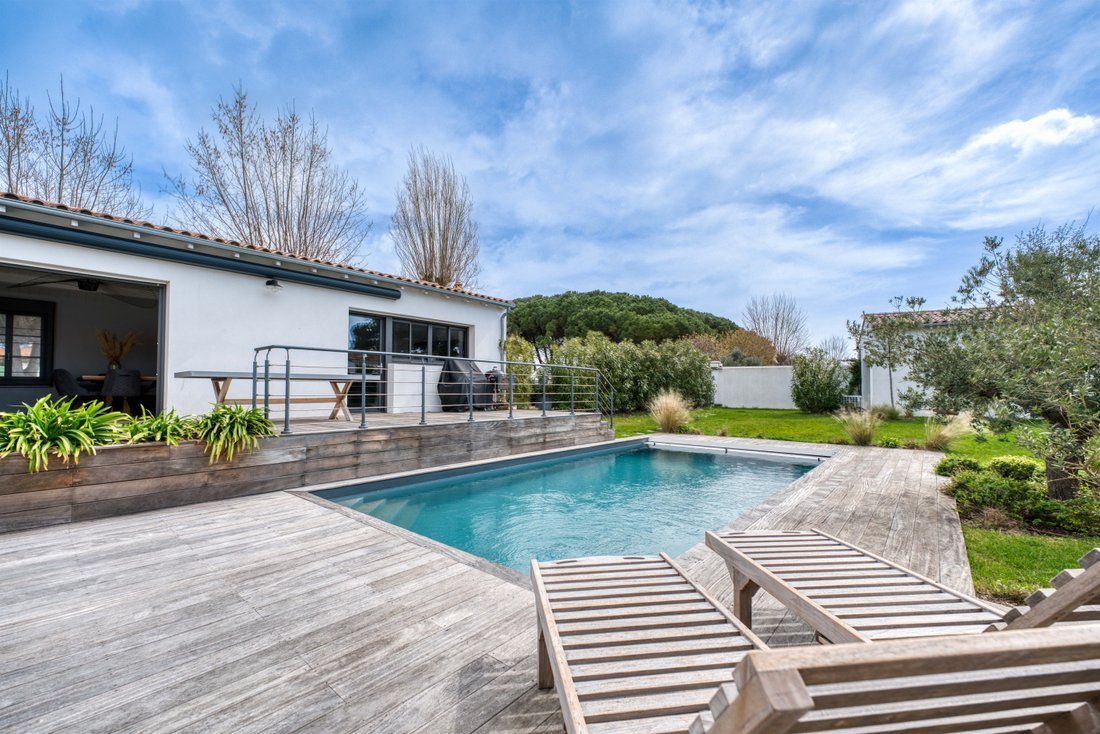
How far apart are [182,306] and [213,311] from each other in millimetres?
348

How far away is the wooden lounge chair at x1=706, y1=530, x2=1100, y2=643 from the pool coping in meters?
1.28

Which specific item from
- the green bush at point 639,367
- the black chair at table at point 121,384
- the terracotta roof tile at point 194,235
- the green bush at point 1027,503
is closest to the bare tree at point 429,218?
the green bush at point 639,367

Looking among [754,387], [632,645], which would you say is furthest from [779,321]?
[632,645]

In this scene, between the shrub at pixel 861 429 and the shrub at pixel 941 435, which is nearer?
the shrub at pixel 941 435

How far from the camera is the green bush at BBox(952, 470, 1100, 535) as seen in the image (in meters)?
3.83

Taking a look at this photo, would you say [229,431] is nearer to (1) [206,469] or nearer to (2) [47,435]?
(1) [206,469]

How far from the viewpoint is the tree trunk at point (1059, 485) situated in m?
4.23

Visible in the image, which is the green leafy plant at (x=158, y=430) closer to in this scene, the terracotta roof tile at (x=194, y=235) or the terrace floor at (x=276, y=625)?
the terrace floor at (x=276, y=625)

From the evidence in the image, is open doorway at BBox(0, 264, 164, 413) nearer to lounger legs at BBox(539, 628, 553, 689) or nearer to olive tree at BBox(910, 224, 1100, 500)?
lounger legs at BBox(539, 628, 553, 689)

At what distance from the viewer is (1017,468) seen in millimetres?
5352

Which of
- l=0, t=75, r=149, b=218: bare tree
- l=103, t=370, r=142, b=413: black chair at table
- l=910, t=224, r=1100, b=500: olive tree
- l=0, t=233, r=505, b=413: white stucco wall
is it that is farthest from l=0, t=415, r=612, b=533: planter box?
l=0, t=75, r=149, b=218: bare tree

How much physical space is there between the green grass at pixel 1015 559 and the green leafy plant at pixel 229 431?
599 centimetres

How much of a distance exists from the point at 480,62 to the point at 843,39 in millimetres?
6146

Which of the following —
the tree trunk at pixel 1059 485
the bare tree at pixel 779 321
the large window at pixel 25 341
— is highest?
the bare tree at pixel 779 321
